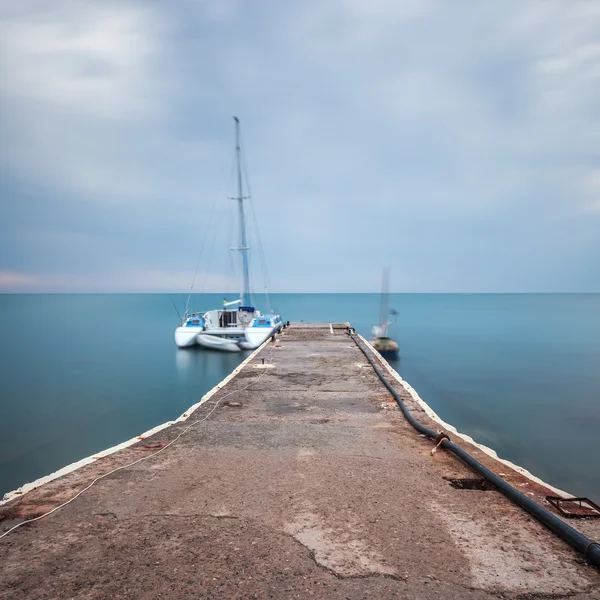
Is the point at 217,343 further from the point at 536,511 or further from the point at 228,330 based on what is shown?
the point at 536,511

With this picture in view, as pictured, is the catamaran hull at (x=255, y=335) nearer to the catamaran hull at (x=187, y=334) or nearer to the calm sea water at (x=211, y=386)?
the calm sea water at (x=211, y=386)

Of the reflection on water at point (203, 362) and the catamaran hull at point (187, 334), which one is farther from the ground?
the catamaran hull at point (187, 334)

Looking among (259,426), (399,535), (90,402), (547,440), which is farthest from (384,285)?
(399,535)

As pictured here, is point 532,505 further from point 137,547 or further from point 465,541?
point 137,547

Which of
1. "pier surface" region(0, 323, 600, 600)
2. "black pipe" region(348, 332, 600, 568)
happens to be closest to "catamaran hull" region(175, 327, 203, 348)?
"pier surface" region(0, 323, 600, 600)

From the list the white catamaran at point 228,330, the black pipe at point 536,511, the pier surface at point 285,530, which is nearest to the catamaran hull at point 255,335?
the white catamaran at point 228,330

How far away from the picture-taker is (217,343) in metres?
38.5

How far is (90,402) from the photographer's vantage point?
79.8 feet

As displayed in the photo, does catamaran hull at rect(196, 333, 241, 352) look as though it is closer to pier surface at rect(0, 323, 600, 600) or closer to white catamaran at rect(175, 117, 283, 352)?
white catamaran at rect(175, 117, 283, 352)

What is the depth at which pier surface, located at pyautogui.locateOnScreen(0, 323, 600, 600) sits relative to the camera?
2.99 meters

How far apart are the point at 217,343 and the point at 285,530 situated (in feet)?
117

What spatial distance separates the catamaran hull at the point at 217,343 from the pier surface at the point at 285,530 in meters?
32.1

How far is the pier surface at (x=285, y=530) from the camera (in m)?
2.99

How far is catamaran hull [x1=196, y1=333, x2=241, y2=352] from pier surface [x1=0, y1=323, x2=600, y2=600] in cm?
3207
